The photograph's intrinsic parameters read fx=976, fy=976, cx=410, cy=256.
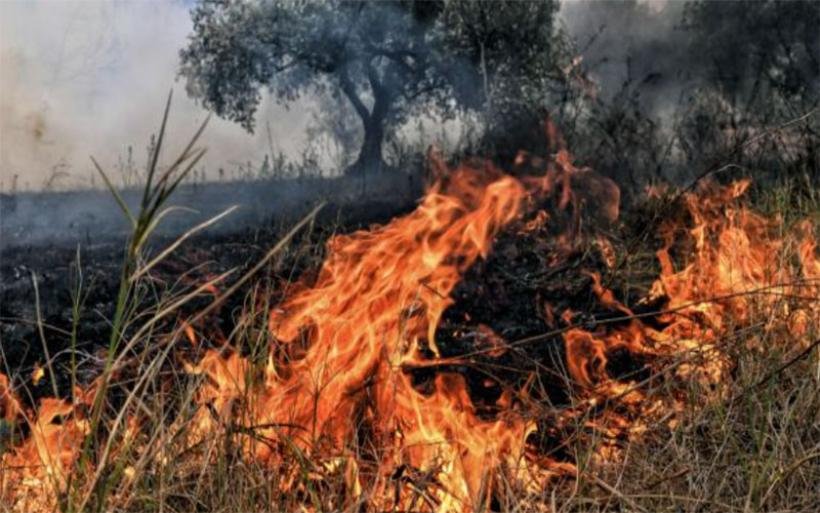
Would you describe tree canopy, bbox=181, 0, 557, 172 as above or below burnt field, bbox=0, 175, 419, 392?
above

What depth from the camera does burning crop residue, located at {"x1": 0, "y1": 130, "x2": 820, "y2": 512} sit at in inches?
114

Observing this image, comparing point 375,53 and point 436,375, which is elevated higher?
point 375,53

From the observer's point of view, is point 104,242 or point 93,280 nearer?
point 93,280

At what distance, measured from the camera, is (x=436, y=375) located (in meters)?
3.74

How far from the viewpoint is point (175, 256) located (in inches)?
307

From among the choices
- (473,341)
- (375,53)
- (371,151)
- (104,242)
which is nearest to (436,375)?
(473,341)

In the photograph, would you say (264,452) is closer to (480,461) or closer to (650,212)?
(480,461)

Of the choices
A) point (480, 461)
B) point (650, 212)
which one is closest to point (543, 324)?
point (480, 461)

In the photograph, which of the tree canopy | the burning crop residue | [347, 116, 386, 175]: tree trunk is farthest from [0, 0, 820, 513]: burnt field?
the tree canopy

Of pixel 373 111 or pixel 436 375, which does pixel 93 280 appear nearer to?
pixel 436 375

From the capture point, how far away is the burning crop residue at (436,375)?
290 centimetres

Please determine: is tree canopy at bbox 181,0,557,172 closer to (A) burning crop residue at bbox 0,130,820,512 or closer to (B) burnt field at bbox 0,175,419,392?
(B) burnt field at bbox 0,175,419,392

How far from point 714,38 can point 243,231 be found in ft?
29.7

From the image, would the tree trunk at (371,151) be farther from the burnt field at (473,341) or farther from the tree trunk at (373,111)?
the burnt field at (473,341)
